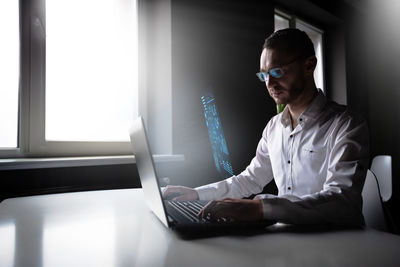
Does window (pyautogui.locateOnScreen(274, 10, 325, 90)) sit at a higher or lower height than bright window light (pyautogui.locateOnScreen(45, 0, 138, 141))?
higher

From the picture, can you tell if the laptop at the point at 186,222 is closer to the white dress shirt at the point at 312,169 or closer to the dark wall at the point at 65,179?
the white dress shirt at the point at 312,169

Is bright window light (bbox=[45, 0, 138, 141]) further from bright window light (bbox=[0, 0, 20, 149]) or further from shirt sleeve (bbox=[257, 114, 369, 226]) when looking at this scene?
shirt sleeve (bbox=[257, 114, 369, 226])

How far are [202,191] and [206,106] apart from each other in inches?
45.9

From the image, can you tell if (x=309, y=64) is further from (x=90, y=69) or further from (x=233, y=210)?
(x=90, y=69)

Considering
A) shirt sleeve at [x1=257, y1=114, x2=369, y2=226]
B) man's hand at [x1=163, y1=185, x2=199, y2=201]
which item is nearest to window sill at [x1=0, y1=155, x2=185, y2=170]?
man's hand at [x1=163, y1=185, x2=199, y2=201]

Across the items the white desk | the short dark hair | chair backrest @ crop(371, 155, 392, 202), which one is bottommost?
chair backrest @ crop(371, 155, 392, 202)

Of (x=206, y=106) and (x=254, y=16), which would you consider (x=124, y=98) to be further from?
(x=254, y=16)

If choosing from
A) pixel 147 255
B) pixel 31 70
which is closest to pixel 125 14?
pixel 31 70

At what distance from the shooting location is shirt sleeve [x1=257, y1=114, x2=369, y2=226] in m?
0.76

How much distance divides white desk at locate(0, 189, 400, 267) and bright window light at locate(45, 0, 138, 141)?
3.33 ft

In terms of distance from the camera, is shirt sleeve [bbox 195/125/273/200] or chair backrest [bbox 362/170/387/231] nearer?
shirt sleeve [bbox 195/125/273/200]

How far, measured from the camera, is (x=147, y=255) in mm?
542

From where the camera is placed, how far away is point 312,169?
51.4 inches

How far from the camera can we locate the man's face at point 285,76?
138 centimetres
